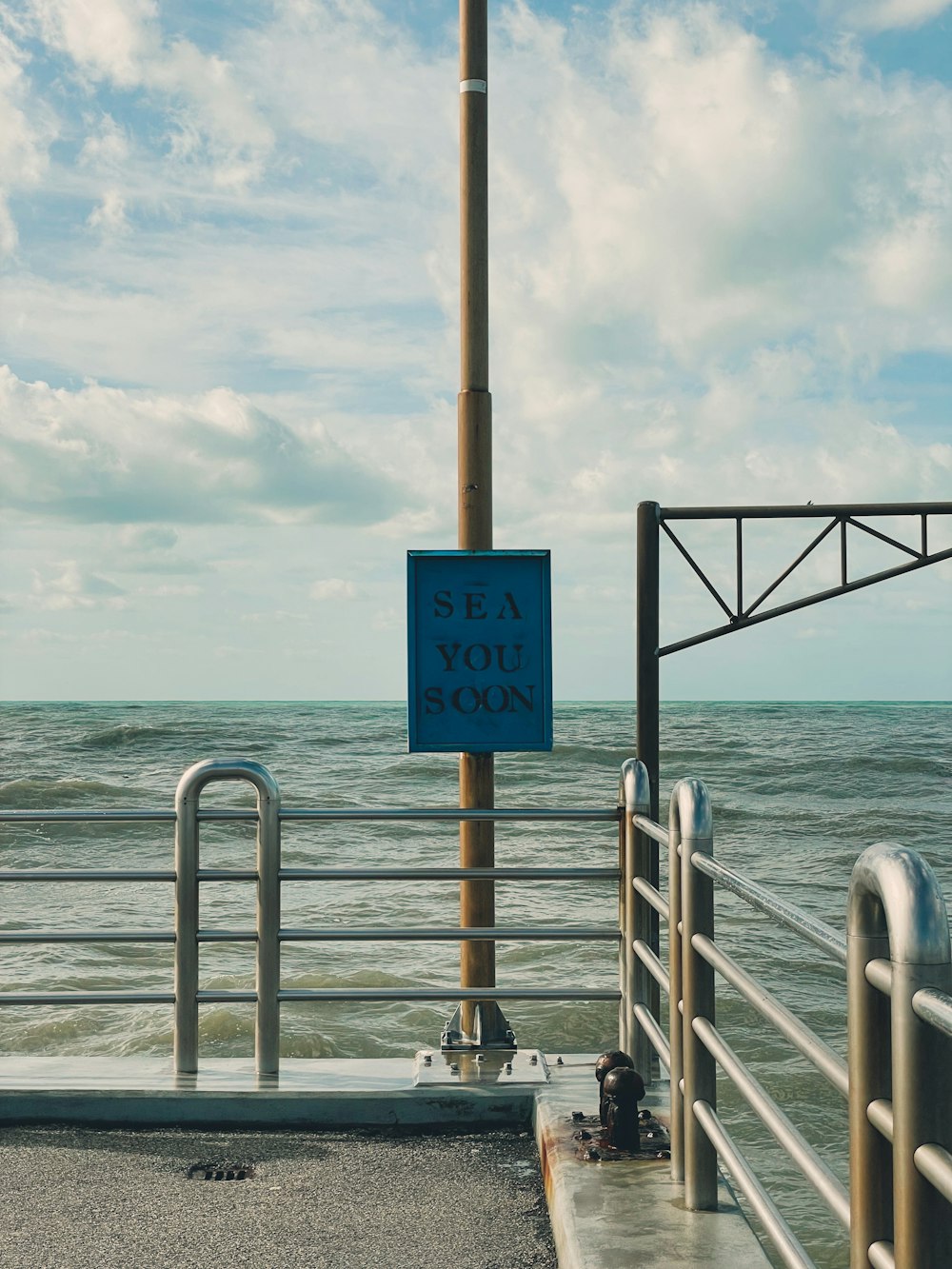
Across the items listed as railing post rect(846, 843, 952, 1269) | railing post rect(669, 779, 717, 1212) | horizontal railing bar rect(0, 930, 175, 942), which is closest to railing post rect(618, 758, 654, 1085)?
railing post rect(669, 779, 717, 1212)

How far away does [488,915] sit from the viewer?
16.8ft

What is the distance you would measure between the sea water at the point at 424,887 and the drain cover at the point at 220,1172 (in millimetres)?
2442

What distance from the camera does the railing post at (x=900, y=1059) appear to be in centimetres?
167

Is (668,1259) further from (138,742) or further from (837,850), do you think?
(138,742)

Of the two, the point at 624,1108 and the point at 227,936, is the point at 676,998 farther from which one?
the point at 227,936

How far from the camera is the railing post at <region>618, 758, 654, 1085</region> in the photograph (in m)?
4.55

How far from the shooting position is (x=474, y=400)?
16.9 feet

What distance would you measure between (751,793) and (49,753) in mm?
21737

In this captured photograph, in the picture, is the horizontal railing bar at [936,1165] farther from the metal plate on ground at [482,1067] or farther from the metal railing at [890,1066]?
the metal plate on ground at [482,1067]

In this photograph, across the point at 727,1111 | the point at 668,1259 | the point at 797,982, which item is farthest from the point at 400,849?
the point at 668,1259

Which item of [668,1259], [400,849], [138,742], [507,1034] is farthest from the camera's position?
[138,742]

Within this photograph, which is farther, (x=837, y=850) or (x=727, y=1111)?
(x=837, y=850)

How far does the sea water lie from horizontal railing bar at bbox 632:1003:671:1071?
4.82 feet

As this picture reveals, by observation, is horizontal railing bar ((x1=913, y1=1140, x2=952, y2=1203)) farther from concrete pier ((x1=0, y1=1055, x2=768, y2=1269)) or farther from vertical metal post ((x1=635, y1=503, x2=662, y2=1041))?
vertical metal post ((x1=635, y1=503, x2=662, y2=1041))
